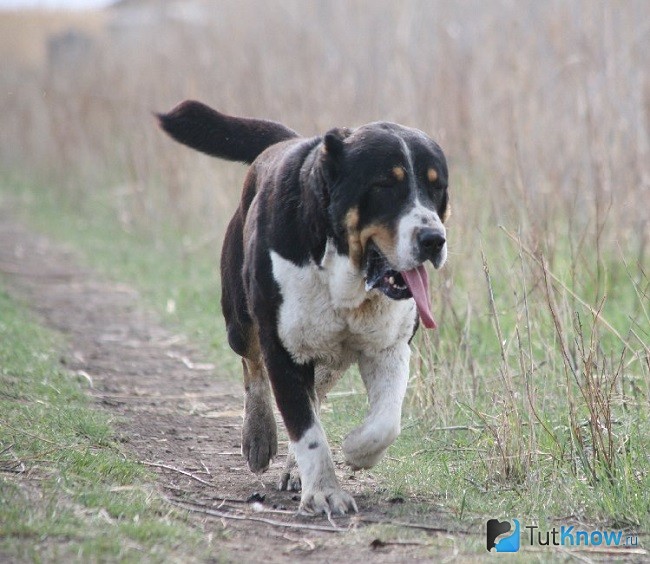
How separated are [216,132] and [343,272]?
1.60 metres

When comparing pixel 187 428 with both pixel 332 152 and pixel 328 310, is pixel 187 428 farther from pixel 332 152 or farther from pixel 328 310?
pixel 332 152

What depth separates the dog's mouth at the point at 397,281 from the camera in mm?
4008

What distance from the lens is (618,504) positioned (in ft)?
13.0

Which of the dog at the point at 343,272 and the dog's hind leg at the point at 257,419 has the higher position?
the dog at the point at 343,272

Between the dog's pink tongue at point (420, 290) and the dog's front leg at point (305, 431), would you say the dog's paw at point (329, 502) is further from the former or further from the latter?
the dog's pink tongue at point (420, 290)

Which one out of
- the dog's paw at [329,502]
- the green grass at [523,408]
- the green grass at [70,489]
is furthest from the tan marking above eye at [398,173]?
the green grass at [70,489]

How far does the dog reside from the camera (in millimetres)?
4008

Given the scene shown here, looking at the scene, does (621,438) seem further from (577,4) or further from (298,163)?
(577,4)

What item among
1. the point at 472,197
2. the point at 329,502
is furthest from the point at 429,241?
the point at 472,197

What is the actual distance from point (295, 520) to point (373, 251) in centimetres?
100

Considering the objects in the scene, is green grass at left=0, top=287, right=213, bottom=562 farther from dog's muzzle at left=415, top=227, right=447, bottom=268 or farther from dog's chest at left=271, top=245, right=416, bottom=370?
dog's muzzle at left=415, top=227, right=447, bottom=268

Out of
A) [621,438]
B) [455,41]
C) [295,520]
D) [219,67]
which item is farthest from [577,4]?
[295,520]
